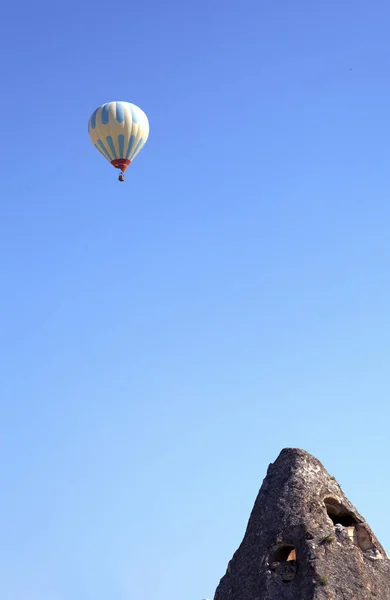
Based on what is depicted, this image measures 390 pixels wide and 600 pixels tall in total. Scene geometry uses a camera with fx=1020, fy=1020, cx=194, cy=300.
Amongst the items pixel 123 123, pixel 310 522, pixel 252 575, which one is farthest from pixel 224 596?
pixel 123 123

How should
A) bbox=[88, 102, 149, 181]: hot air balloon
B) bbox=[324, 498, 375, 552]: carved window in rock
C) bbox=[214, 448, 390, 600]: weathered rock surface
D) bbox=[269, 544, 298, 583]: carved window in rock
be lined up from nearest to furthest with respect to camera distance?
bbox=[214, 448, 390, 600]: weathered rock surface, bbox=[269, 544, 298, 583]: carved window in rock, bbox=[324, 498, 375, 552]: carved window in rock, bbox=[88, 102, 149, 181]: hot air balloon

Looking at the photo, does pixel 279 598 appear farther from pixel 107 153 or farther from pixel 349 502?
pixel 107 153

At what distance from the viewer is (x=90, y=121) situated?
59969 mm

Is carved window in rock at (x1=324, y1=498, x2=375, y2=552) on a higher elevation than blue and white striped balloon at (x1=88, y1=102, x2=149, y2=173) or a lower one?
lower

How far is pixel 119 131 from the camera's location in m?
59.1

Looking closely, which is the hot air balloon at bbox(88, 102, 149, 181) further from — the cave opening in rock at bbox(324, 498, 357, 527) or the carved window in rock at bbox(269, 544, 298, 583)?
the carved window in rock at bbox(269, 544, 298, 583)

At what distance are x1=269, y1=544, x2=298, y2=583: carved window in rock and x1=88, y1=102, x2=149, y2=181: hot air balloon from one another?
3578 centimetres

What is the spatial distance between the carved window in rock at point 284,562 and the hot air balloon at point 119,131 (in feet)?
117

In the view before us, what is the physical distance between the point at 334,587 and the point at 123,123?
37.4 metres

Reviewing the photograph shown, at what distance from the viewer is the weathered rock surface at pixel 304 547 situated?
27078 mm

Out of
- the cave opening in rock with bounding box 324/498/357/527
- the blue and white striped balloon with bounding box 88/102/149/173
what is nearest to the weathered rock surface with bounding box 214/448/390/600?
the cave opening in rock with bounding box 324/498/357/527

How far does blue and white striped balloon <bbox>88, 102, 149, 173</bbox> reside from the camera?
5875cm

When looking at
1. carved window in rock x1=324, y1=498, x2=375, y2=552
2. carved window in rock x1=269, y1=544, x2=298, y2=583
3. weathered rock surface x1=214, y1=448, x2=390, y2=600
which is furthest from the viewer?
carved window in rock x1=324, y1=498, x2=375, y2=552

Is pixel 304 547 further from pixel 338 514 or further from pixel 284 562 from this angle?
pixel 338 514
